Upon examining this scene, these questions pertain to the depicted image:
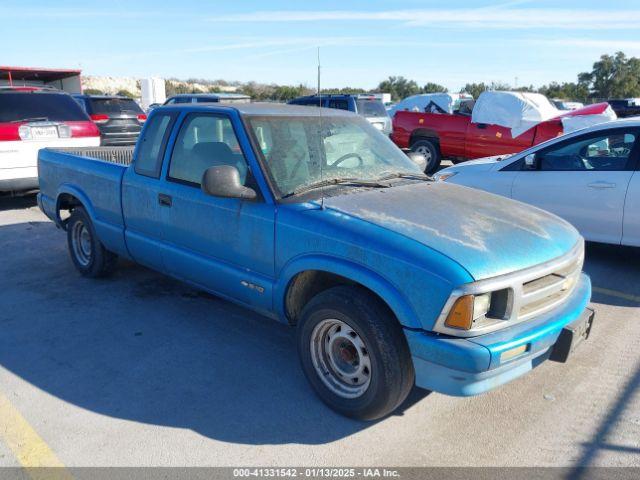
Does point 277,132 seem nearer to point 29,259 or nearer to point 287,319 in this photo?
point 287,319

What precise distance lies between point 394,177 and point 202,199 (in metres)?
1.45

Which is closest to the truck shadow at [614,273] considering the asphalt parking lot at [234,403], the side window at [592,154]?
the asphalt parking lot at [234,403]

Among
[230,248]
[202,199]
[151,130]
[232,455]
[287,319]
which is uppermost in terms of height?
[151,130]

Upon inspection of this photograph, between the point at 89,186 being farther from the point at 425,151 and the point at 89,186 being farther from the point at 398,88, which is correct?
the point at 398,88

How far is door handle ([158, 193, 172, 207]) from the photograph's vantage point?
4382mm

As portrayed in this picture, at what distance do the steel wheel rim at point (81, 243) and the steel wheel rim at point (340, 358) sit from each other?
337 centimetres

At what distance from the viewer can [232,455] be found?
Answer: 2.98 metres

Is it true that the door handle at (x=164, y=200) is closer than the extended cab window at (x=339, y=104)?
Yes

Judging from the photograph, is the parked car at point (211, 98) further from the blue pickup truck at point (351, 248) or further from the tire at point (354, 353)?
the tire at point (354, 353)

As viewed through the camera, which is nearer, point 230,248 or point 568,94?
point 230,248

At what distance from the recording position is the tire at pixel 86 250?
550 centimetres

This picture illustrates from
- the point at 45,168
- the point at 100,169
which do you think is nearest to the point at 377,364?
the point at 100,169

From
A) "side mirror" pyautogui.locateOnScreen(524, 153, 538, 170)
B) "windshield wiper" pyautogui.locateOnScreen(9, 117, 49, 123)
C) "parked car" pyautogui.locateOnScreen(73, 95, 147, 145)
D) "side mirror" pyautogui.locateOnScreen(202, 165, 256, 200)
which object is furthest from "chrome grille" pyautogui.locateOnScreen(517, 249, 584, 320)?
"parked car" pyautogui.locateOnScreen(73, 95, 147, 145)

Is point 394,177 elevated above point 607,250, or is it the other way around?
point 394,177
